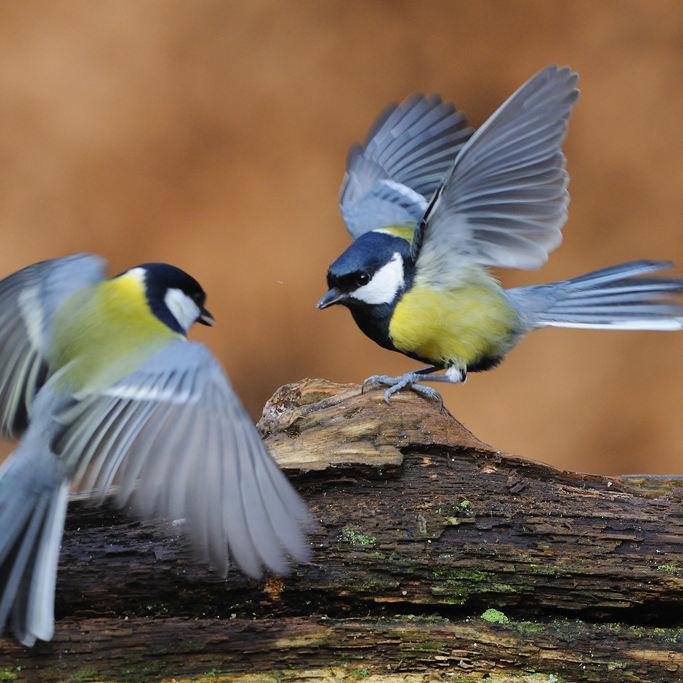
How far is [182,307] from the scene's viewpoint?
4.58ft

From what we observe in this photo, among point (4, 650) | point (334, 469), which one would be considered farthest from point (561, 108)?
point (4, 650)

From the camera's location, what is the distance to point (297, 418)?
140cm

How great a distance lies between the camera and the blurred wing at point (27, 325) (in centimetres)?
119

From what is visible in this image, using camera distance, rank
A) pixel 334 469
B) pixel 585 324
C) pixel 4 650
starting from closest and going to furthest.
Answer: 1. pixel 4 650
2. pixel 334 469
3. pixel 585 324

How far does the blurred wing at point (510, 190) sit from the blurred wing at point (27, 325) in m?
0.72

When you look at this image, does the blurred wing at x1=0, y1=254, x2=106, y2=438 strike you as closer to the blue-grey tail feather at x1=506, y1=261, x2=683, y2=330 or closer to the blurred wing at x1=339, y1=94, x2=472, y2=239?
the blurred wing at x1=339, y1=94, x2=472, y2=239

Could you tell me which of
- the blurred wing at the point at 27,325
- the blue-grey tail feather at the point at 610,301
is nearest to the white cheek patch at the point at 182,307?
the blurred wing at the point at 27,325

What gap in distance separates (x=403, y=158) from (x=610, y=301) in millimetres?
774

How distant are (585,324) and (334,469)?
0.74 meters

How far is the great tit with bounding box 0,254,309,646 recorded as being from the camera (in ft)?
2.67

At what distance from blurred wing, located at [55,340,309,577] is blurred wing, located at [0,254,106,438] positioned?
24 centimetres

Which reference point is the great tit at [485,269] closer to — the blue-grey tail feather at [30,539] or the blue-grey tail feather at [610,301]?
the blue-grey tail feather at [610,301]

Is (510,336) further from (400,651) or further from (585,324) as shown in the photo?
A: (400,651)

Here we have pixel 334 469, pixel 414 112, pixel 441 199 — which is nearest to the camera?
pixel 334 469
